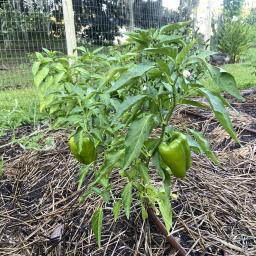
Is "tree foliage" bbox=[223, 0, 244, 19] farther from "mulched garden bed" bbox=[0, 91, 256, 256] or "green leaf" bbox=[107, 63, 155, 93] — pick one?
"green leaf" bbox=[107, 63, 155, 93]

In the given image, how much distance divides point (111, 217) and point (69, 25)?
3.72 meters

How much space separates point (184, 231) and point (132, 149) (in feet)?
2.21

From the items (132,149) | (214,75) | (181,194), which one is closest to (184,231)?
(181,194)

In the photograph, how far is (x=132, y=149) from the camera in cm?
102

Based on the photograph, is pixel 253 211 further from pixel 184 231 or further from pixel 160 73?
pixel 160 73

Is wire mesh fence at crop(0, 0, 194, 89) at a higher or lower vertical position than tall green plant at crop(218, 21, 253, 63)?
higher

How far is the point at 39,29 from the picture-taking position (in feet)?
15.5

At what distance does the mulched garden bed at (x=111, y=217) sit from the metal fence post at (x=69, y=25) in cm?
280

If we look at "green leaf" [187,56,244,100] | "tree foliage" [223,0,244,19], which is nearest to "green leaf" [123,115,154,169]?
"green leaf" [187,56,244,100]

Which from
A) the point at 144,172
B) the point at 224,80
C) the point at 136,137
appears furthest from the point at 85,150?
the point at 224,80

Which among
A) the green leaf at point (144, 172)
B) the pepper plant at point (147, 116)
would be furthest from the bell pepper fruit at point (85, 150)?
the green leaf at point (144, 172)

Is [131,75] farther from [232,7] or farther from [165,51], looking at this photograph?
[232,7]

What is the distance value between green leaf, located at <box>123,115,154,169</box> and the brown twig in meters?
0.53

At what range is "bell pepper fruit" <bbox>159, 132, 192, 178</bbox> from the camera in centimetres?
107
